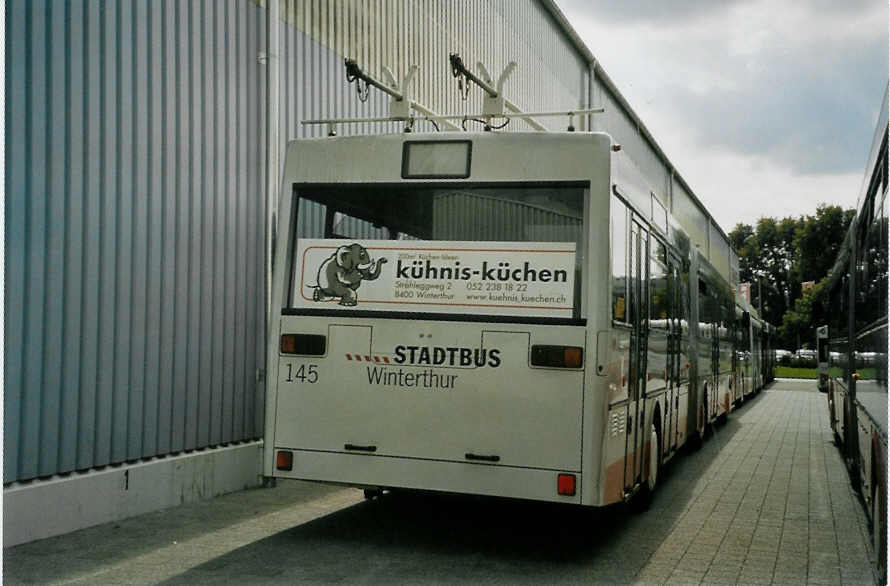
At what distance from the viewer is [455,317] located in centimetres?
758

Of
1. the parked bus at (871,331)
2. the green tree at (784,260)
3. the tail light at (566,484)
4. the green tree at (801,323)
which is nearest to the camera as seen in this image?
the parked bus at (871,331)

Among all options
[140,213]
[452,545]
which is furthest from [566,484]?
[140,213]

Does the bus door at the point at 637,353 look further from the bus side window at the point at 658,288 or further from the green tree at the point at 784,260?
the green tree at the point at 784,260

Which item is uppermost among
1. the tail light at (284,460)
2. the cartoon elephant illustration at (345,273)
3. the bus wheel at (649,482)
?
the cartoon elephant illustration at (345,273)

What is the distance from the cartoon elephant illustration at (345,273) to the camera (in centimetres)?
783

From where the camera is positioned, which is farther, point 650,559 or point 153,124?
point 153,124

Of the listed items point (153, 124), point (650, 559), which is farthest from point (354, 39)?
point (650, 559)

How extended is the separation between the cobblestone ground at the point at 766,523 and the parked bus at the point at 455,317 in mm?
916

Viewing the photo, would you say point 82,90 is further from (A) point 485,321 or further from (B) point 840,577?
(B) point 840,577

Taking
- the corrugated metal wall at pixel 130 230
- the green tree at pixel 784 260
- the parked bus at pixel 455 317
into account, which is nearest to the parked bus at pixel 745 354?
the corrugated metal wall at pixel 130 230

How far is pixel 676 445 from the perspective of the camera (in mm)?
12703

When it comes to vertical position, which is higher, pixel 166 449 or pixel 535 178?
pixel 535 178

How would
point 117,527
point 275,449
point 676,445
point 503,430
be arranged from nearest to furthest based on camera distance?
point 503,430 < point 275,449 < point 117,527 < point 676,445

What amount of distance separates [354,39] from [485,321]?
718cm
